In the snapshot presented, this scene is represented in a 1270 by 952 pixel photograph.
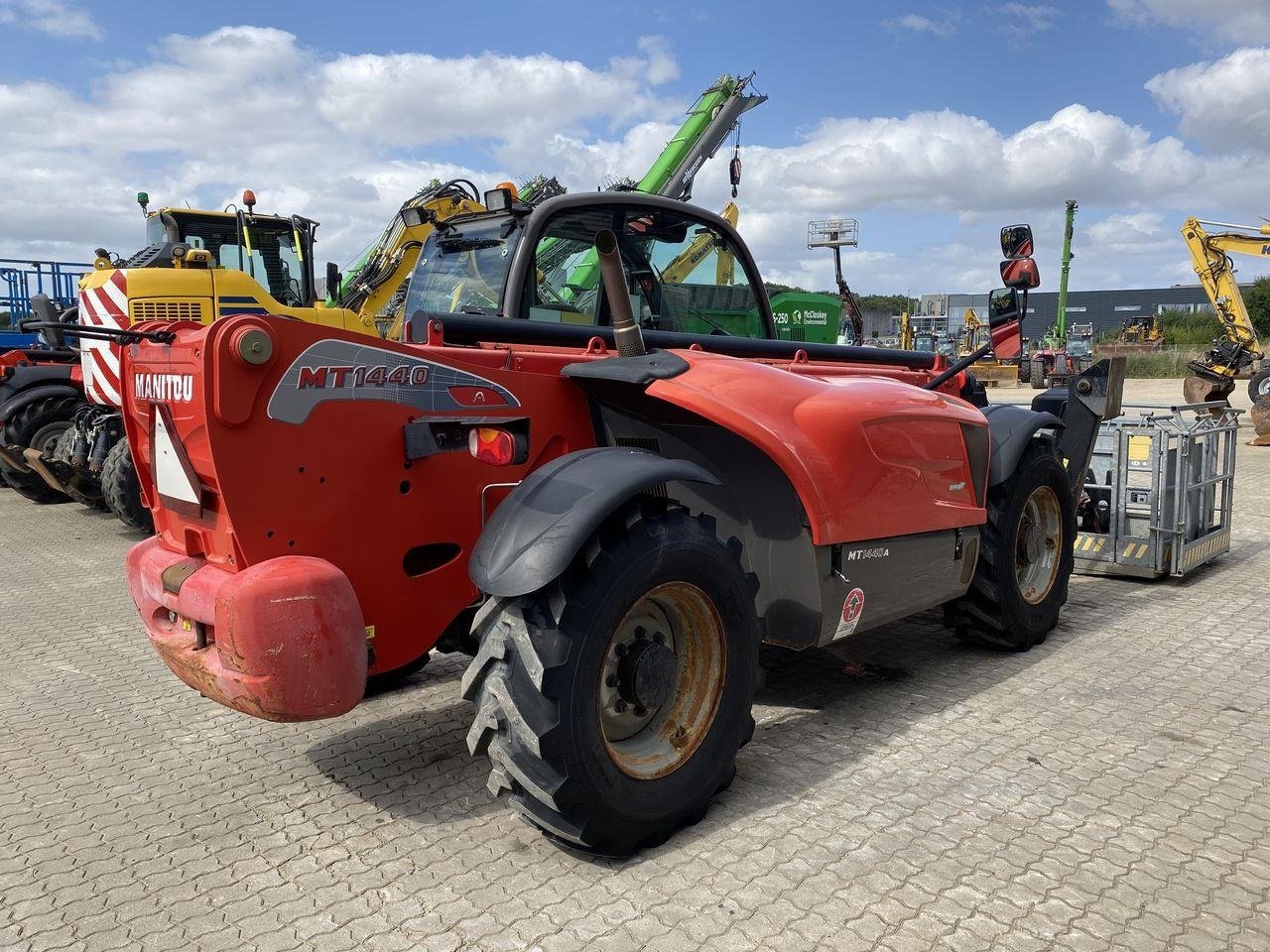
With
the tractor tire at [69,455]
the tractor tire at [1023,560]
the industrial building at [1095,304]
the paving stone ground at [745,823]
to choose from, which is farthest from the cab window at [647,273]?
the industrial building at [1095,304]

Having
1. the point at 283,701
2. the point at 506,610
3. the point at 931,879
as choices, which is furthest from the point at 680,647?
the point at 283,701

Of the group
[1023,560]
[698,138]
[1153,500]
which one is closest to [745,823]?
[1023,560]

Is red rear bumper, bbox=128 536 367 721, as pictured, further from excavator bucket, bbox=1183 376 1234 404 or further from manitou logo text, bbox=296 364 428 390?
excavator bucket, bbox=1183 376 1234 404

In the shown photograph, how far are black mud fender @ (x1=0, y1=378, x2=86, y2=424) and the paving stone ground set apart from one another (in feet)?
21.1

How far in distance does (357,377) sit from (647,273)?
6.79ft

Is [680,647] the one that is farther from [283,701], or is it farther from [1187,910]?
[1187,910]

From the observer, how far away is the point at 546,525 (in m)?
2.73

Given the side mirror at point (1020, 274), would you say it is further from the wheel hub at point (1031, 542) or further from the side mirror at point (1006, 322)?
the wheel hub at point (1031, 542)

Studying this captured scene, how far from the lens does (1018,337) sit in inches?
161

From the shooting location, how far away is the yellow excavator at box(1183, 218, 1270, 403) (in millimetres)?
17672

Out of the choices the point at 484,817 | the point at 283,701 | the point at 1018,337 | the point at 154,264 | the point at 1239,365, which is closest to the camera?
the point at 283,701

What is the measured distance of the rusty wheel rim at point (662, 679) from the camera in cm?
299

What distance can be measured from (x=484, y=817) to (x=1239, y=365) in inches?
739

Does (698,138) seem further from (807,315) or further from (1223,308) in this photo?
(1223,308)
